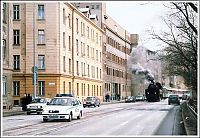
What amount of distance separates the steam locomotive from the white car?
1755 inches

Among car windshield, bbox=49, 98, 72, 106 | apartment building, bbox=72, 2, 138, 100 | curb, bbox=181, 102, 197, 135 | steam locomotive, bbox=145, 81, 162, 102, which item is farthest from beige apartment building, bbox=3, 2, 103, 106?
curb, bbox=181, 102, 197, 135

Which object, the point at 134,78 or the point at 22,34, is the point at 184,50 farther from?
the point at 134,78

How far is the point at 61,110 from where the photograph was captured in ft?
88.5

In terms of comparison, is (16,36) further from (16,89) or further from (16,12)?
(16,89)

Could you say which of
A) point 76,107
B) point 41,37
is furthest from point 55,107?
point 41,37

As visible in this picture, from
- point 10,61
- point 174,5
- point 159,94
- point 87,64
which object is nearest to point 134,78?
point 159,94

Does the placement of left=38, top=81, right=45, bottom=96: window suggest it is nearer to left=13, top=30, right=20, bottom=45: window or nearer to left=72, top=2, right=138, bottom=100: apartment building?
left=13, top=30, right=20, bottom=45: window

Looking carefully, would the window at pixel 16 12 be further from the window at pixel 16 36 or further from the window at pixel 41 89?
the window at pixel 41 89

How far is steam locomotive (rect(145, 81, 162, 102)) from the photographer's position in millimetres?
72500

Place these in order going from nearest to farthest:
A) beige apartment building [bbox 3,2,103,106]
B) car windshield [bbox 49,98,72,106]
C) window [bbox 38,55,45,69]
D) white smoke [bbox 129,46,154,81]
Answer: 1. car windshield [bbox 49,98,72,106]
2. beige apartment building [bbox 3,2,103,106]
3. window [bbox 38,55,45,69]
4. white smoke [bbox 129,46,154,81]

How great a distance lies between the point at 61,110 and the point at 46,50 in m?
26.5

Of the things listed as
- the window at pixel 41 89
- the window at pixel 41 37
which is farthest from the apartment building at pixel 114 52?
the window at pixel 41 89

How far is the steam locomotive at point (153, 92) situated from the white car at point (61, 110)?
44585 millimetres

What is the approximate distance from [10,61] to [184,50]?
1767cm
